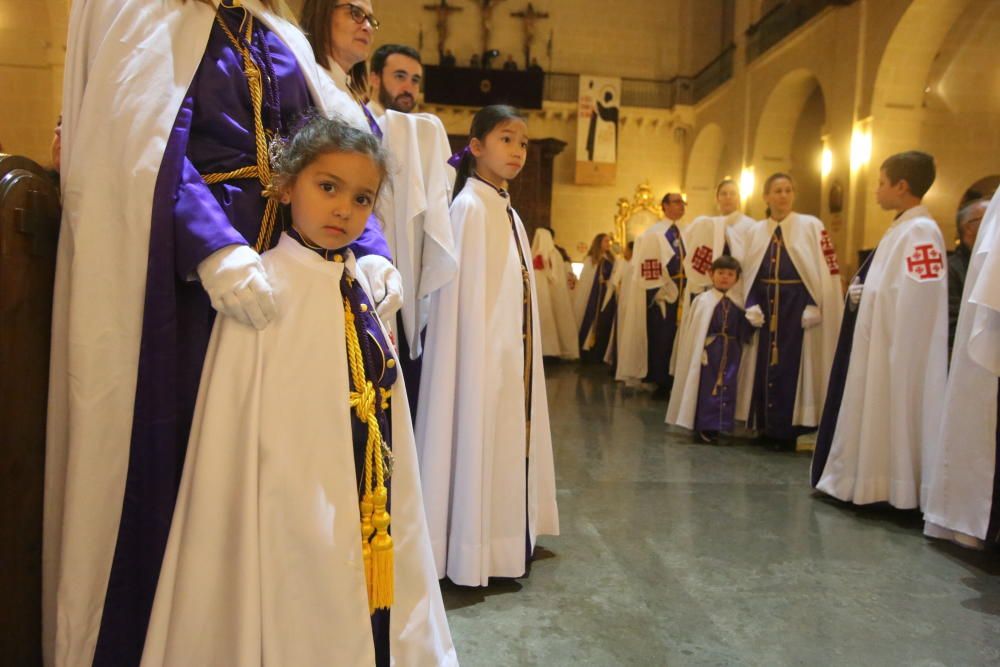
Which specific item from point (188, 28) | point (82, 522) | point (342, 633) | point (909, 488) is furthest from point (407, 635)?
point (909, 488)

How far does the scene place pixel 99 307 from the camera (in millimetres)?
1397

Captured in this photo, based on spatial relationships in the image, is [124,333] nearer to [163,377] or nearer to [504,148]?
[163,377]

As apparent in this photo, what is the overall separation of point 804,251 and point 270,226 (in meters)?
4.44

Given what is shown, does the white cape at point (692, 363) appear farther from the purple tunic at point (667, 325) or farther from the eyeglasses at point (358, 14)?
the eyeglasses at point (358, 14)

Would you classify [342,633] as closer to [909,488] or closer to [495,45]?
[909,488]

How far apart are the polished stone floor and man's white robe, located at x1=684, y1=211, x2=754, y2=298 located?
2374 millimetres

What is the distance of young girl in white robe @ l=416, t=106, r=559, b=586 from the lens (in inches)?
99.1

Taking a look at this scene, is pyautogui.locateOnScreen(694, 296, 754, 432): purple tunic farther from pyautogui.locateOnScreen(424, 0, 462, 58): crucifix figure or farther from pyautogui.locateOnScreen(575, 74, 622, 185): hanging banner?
pyautogui.locateOnScreen(424, 0, 462, 58): crucifix figure

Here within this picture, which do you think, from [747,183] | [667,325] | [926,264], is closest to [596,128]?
[747,183]

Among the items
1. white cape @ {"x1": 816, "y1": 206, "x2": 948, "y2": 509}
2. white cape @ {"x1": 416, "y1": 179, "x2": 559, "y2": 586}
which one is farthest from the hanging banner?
white cape @ {"x1": 416, "y1": 179, "x2": 559, "y2": 586}

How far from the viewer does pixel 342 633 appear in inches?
52.0

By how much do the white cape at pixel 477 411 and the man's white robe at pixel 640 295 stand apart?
499 centimetres

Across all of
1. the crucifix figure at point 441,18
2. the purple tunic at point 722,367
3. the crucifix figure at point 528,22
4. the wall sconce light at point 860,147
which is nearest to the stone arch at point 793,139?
the wall sconce light at point 860,147

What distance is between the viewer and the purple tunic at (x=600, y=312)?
32.8ft
